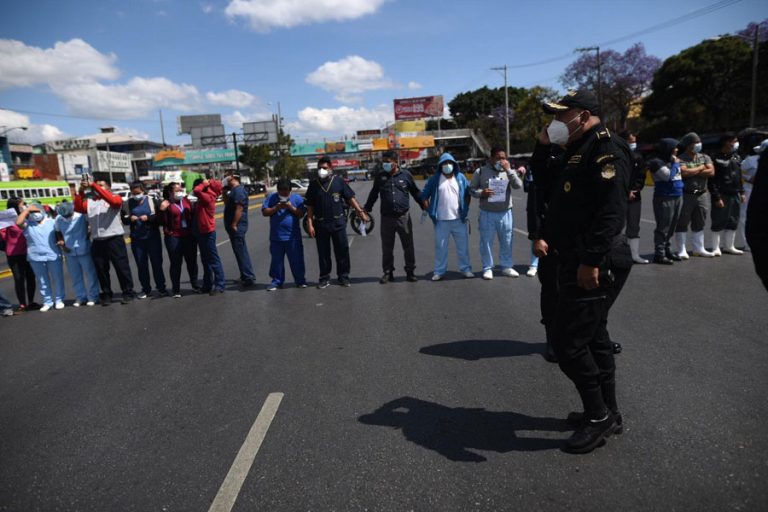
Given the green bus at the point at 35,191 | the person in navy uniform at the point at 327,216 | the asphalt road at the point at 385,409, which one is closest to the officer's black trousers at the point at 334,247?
the person in navy uniform at the point at 327,216

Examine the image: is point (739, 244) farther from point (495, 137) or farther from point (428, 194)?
point (495, 137)

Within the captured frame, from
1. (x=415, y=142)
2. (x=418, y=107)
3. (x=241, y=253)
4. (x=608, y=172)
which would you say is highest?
(x=418, y=107)

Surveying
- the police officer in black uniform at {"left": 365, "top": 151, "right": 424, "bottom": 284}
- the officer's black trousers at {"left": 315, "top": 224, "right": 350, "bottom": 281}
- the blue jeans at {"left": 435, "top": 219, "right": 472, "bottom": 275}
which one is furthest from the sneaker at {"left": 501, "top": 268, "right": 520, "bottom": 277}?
the officer's black trousers at {"left": 315, "top": 224, "right": 350, "bottom": 281}

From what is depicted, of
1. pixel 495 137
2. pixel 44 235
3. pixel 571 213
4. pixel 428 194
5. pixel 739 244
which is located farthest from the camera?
pixel 495 137

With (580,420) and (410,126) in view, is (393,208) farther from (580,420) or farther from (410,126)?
(410,126)

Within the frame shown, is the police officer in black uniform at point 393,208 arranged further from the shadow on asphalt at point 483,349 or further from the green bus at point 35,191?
the green bus at point 35,191

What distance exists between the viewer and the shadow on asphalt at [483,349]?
4578 millimetres

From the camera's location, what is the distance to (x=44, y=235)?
7656mm

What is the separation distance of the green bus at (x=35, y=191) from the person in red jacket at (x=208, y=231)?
22519 mm

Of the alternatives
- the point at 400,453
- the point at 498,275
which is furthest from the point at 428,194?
the point at 400,453

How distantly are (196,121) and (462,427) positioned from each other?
7060 cm

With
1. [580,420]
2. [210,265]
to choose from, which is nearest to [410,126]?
[210,265]

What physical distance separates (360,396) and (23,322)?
596cm

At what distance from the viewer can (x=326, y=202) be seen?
787cm
